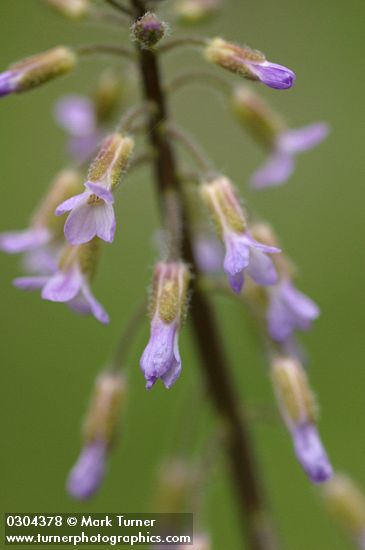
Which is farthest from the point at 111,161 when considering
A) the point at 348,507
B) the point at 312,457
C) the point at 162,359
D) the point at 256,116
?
the point at 348,507

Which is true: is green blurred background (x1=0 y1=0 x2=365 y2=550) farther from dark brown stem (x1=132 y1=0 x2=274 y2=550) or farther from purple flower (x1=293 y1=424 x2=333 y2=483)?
purple flower (x1=293 y1=424 x2=333 y2=483)

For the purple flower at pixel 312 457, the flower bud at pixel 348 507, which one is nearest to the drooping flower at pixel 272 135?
the purple flower at pixel 312 457

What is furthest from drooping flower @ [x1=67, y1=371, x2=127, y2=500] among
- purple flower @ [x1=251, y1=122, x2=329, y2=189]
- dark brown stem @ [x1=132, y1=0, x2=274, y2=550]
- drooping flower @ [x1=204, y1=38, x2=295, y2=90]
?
drooping flower @ [x1=204, y1=38, x2=295, y2=90]

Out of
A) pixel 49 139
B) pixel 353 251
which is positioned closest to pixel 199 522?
pixel 353 251

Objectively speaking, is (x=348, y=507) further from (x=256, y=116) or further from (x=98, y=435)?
(x=256, y=116)

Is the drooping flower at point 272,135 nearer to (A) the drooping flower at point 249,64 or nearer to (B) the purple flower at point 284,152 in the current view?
(B) the purple flower at point 284,152

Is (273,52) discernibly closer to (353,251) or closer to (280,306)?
(353,251)
